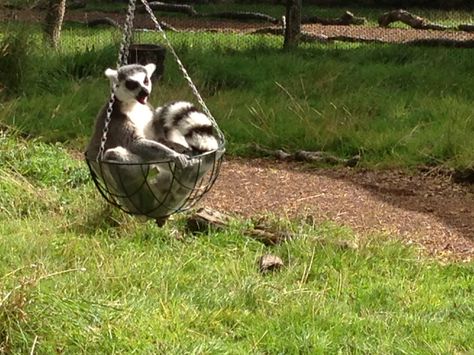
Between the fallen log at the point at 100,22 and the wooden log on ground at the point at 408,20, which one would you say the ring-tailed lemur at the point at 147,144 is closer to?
the fallen log at the point at 100,22

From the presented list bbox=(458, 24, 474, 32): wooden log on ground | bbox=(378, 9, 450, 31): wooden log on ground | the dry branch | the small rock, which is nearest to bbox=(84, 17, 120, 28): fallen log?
bbox=(378, 9, 450, 31): wooden log on ground

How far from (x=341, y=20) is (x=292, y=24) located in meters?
4.64

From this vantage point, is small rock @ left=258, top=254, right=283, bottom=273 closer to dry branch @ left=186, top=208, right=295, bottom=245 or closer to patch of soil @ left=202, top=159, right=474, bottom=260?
dry branch @ left=186, top=208, right=295, bottom=245

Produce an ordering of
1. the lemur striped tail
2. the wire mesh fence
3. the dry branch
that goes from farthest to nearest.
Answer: the wire mesh fence, the dry branch, the lemur striped tail

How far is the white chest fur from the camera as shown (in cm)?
521

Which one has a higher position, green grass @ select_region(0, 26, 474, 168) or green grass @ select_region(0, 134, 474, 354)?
green grass @ select_region(0, 134, 474, 354)

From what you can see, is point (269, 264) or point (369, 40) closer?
point (269, 264)

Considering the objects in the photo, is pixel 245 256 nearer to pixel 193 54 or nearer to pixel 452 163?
pixel 452 163

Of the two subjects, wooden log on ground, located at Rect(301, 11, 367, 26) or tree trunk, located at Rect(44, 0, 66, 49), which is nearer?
tree trunk, located at Rect(44, 0, 66, 49)

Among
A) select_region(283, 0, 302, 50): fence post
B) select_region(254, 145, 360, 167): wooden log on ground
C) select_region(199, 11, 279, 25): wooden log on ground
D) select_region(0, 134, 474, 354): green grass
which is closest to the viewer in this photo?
select_region(0, 134, 474, 354): green grass

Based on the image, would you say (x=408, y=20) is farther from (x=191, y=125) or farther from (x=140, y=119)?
(x=191, y=125)

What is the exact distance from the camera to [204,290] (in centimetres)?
522

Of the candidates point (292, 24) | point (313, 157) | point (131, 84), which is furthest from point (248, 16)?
point (131, 84)

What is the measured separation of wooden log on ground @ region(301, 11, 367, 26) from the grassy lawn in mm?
7393
